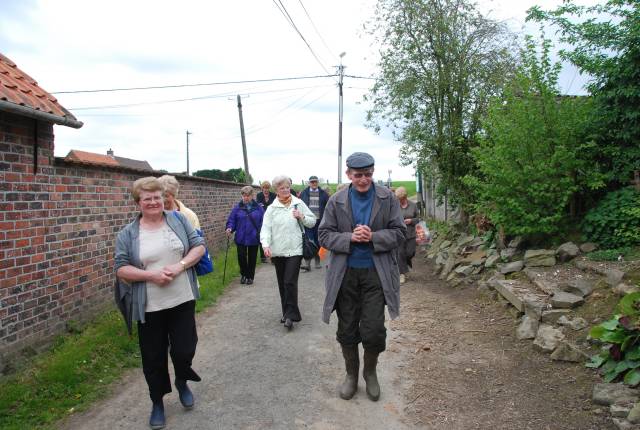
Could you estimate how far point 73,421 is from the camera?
11.7ft

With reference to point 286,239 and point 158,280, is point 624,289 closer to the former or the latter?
point 286,239

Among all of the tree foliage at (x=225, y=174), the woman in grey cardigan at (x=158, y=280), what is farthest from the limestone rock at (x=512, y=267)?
the tree foliage at (x=225, y=174)

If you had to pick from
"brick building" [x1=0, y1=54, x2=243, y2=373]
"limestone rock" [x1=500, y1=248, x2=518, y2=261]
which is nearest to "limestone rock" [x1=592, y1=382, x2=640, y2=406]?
"limestone rock" [x1=500, y1=248, x2=518, y2=261]

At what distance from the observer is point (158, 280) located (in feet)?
10.8

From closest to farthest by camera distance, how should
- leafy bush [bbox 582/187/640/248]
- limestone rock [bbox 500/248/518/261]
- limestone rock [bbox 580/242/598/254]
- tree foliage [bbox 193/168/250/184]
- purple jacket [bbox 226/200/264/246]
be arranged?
leafy bush [bbox 582/187/640/248]
limestone rock [bbox 580/242/598/254]
limestone rock [bbox 500/248/518/261]
purple jacket [bbox 226/200/264/246]
tree foliage [bbox 193/168/250/184]

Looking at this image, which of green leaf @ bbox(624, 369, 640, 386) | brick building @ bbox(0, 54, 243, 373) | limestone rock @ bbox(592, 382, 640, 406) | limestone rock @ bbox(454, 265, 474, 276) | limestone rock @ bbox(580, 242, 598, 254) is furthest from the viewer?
limestone rock @ bbox(454, 265, 474, 276)

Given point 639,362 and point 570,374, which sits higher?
point 639,362

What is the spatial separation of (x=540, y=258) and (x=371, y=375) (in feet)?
11.8

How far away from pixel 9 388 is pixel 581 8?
7905mm

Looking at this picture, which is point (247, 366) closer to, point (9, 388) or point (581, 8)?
point (9, 388)

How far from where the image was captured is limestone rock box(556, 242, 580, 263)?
20.1 ft

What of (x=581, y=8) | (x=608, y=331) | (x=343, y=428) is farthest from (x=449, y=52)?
(x=343, y=428)

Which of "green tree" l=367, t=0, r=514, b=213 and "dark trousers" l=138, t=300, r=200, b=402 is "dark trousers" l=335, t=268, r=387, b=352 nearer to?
"dark trousers" l=138, t=300, r=200, b=402

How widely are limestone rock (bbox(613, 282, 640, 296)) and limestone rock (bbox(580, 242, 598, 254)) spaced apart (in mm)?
1416
